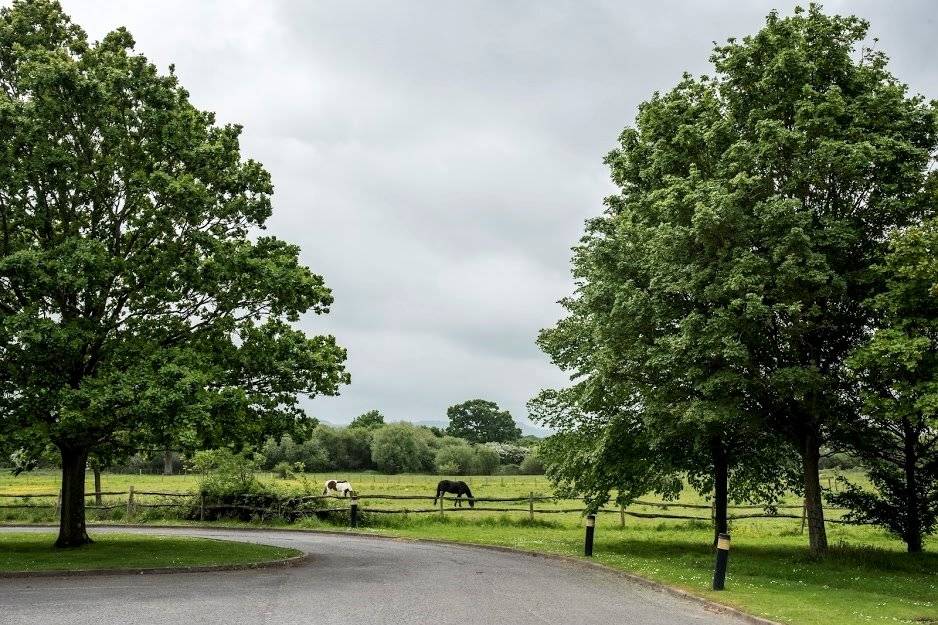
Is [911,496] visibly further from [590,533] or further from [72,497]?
[72,497]

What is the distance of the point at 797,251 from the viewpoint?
18.5 meters

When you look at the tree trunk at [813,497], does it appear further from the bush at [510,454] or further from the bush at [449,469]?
the bush at [510,454]

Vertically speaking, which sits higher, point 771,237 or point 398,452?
point 771,237

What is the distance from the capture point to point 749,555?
899 inches

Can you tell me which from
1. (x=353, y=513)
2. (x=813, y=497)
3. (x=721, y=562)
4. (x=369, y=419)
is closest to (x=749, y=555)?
(x=813, y=497)

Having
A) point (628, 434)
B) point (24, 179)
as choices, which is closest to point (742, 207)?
point (628, 434)

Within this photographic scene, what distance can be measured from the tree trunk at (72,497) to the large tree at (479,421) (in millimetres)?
142539

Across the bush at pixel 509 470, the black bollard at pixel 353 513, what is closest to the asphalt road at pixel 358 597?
the black bollard at pixel 353 513

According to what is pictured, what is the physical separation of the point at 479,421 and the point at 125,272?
148 m

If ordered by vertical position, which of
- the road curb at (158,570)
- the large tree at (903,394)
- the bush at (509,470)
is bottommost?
the bush at (509,470)

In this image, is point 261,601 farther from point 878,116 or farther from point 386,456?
point 386,456

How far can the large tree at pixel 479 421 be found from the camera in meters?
164

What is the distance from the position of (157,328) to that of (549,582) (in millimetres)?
13087

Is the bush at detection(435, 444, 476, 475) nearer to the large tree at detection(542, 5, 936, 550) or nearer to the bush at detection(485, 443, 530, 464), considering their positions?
the bush at detection(485, 443, 530, 464)
